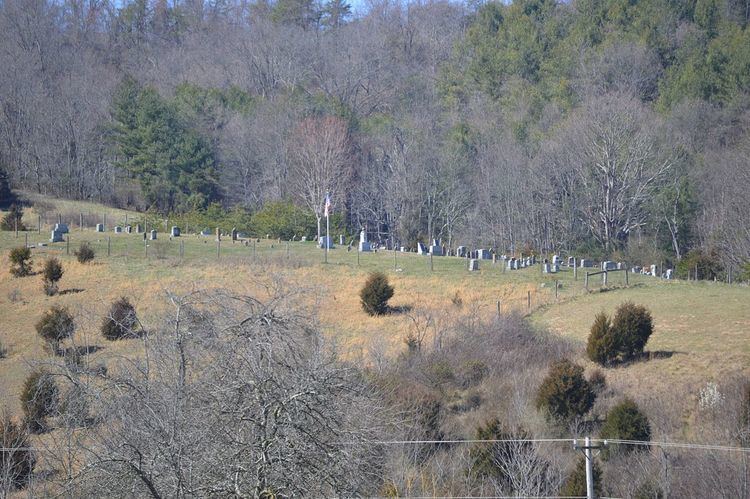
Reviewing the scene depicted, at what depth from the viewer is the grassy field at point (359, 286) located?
30.0 metres

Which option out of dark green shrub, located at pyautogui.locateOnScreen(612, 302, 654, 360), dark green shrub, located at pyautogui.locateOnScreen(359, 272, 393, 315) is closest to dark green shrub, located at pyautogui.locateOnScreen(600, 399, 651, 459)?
dark green shrub, located at pyautogui.locateOnScreen(612, 302, 654, 360)

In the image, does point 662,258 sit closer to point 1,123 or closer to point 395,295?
point 395,295

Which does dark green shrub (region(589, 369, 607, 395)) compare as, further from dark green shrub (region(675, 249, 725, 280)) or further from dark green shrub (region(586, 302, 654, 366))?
dark green shrub (region(675, 249, 725, 280))

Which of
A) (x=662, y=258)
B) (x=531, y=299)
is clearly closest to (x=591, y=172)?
(x=662, y=258)

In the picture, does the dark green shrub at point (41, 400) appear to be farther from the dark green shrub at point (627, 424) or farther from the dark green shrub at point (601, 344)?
the dark green shrub at point (601, 344)

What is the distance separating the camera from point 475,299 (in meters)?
39.2

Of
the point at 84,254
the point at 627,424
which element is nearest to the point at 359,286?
the point at 84,254

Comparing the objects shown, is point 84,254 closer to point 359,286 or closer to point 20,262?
point 20,262

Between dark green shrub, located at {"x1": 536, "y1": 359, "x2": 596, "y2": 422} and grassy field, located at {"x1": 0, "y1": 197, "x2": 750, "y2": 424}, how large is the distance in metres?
1.79

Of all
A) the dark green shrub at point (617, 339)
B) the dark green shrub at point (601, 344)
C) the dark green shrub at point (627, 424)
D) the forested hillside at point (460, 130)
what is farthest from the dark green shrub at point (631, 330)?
the forested hillside at point (460, 130)

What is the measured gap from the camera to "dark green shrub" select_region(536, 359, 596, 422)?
2725 cm

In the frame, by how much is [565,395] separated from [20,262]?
88.2 feet

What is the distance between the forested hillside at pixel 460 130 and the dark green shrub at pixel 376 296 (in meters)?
21.1

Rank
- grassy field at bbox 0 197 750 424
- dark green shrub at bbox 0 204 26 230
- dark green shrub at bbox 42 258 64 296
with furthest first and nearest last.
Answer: dark green shrub at bbox 0 204 26 230 < dark green shrub at bbox 42 258 64 296 < grassy field at bbox 0 197 750 424
